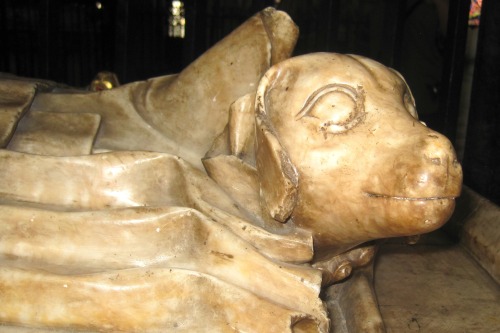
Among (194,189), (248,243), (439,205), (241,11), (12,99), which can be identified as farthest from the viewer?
(241,11)

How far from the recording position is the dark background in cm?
258

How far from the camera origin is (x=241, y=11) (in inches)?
130

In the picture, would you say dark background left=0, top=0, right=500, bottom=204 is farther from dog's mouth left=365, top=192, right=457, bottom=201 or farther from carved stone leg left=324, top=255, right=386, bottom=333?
dog's mouth left=365, top=192, right=457, bottom=201

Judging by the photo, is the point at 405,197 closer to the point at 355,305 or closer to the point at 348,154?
the point at 348,154

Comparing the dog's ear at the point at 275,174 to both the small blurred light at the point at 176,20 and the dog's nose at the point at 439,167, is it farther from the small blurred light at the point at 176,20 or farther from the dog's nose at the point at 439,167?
the small blurred light at the point at 176,20

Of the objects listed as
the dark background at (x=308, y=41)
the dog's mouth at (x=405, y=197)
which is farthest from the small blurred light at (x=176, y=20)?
the dog's mouth at (x=405, y=197)

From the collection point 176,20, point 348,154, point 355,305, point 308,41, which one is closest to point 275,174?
point 348,154

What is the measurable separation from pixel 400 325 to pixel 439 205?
22.8 inches

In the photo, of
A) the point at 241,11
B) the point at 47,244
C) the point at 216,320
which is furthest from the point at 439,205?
the point at 241,11

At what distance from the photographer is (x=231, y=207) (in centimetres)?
140

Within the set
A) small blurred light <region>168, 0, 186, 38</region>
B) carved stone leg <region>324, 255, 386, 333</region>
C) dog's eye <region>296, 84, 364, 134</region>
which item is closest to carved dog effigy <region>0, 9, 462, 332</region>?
dog's eye <region>296, 84, 364, 134</region>

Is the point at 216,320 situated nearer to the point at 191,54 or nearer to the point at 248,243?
the point at 248,243

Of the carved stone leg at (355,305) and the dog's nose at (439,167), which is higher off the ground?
the dog's nose at (439,167)

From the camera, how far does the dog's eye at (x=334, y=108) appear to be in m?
1.25
